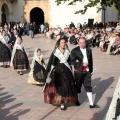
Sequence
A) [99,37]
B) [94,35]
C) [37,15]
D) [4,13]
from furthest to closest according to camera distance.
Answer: [37,15] < [4,13] < [94,35] < [99,37]

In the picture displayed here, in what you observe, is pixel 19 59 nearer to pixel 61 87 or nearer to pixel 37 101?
pixel 37 101

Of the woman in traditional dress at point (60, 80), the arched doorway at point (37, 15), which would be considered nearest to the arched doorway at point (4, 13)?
the arched doorway at point (37, 15)

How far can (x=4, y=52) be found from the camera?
14125 mm

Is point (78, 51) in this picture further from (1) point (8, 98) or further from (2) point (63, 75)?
(1) point (8, 98)

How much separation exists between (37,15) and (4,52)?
2820 centimetres

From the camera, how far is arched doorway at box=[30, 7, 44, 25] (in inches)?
1598

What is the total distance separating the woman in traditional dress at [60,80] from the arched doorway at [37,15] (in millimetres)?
32914

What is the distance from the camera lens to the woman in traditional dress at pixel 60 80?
769 centimetres

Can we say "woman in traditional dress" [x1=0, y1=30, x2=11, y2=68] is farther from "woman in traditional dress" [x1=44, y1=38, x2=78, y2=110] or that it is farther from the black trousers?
the black trousers

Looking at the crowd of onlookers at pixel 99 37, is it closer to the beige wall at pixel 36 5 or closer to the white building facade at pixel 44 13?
the white building facade at pixel 44 13

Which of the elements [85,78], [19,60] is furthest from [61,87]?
[19,60]

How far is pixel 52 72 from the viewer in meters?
7.83

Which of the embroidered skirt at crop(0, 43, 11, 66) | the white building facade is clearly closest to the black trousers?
the embroidered skirt at crop(0, 43, 11, 66)

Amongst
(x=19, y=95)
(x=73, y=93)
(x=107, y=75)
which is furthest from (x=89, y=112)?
(x=107, y=75)
